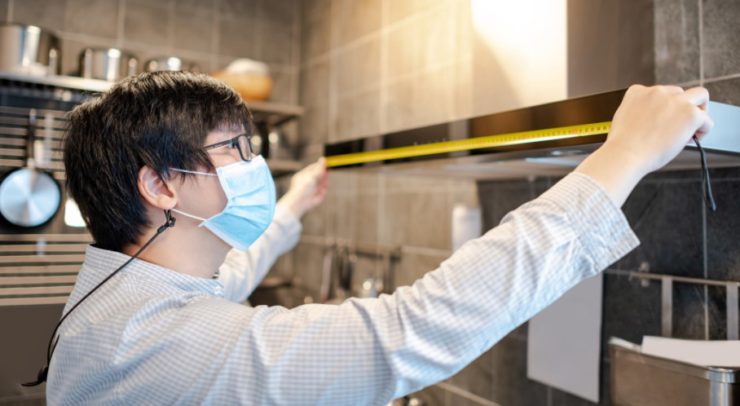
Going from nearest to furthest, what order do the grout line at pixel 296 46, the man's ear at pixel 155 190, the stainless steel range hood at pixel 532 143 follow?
the stainless steel range hood at pixel 532 143
the man's ear at pixel 155 190
the grout line at pixel 296 46

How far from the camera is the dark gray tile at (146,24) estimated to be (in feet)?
7.77

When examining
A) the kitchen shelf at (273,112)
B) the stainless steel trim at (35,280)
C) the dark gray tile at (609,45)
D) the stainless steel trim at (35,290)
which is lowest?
the stainless steel trim at (35,290)

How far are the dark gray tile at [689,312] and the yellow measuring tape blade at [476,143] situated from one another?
0.54 metres

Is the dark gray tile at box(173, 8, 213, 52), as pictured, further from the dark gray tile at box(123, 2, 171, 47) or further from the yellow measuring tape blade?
the yellow measuring tape blade

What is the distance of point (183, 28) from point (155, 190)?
6.19 feet

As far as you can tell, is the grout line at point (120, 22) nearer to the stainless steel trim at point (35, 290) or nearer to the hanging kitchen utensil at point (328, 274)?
the stainless steel trim at point (35, 290)

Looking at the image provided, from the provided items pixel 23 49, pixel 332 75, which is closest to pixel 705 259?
pixel 332 75

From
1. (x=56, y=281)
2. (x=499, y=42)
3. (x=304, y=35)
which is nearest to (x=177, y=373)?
(x=499, y=42)

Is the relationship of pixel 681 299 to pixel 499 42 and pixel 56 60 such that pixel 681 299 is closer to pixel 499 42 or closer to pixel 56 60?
pixel 499 42

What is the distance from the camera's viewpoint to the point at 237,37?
2.60 meters

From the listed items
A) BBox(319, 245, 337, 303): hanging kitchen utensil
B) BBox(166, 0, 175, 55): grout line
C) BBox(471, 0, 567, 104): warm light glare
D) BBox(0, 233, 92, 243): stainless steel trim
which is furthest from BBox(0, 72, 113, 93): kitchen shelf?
BBox(471, 0, 567, 104): warm light glare

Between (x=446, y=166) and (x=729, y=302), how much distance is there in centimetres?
58

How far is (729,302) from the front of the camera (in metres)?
1.00

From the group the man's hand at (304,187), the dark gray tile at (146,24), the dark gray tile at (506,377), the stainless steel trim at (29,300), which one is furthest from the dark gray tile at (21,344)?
the dark gray tile at (506,377)
